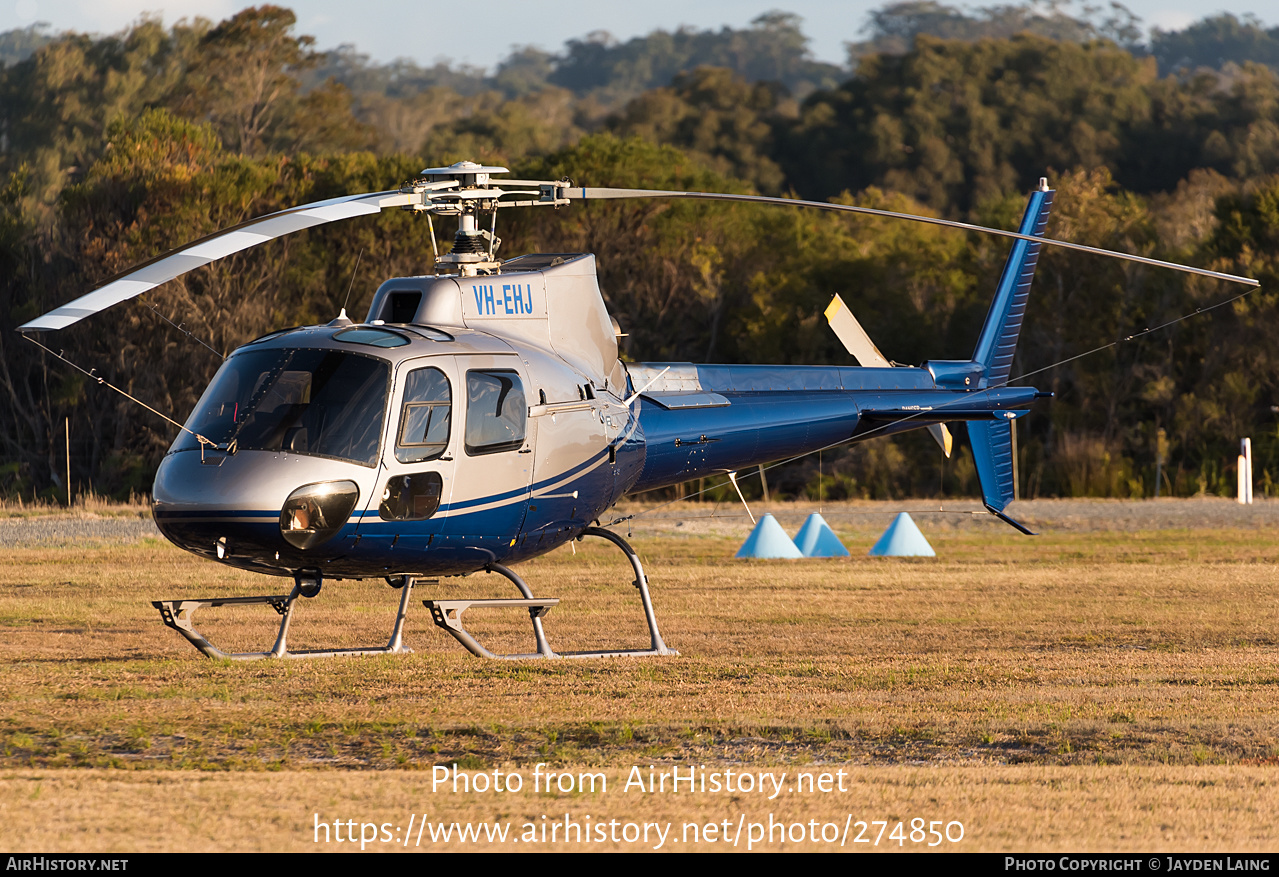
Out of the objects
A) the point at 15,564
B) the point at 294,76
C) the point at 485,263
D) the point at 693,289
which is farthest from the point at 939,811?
the point at 294,76

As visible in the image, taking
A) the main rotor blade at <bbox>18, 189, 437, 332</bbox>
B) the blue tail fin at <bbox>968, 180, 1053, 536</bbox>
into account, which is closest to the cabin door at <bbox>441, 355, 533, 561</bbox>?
the main rotor blade at <bbox>18, 189, 437, 332</bbox>

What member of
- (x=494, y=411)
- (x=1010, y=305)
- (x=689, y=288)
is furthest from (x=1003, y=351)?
(x=689, y=288)

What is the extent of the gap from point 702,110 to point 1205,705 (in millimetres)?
72038

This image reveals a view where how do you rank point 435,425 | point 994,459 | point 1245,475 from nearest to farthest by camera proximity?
1. point 435,425
2. point 994,459
3. point 1245,475

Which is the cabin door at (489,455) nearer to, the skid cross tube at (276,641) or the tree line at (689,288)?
the skid cross tube at (276,641)

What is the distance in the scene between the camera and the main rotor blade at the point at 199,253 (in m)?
8.39

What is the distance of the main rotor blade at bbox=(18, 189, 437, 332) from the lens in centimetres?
839

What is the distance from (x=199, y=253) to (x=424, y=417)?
182 cm

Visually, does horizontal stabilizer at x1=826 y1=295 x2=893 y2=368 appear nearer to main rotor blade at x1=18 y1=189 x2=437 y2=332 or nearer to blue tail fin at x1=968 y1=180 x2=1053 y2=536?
blue tail fin at x1=968 y1=180 x2=1053 y2=536

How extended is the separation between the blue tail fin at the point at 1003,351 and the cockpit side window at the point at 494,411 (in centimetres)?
619

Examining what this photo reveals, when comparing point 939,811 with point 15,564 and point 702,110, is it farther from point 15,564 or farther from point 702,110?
point 702,110

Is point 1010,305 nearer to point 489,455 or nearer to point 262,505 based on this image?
point 489,455

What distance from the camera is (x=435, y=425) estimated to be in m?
10.1

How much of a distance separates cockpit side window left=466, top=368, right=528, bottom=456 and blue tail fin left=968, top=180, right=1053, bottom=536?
6.19 m
